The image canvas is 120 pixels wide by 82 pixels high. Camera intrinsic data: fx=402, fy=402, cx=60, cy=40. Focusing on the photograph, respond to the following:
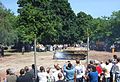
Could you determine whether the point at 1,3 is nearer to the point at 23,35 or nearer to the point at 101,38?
the point at 23,35

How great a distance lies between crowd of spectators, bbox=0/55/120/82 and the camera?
Answer: 43.8 feet

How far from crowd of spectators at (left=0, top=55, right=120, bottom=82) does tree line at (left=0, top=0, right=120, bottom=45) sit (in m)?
43.8

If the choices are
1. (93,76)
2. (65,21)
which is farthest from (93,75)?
(65,21)

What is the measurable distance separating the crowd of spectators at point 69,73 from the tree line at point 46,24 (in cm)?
4381

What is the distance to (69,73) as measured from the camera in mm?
15211

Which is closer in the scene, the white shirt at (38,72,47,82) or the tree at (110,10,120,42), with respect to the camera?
the white shirt at (38,72,47,82)

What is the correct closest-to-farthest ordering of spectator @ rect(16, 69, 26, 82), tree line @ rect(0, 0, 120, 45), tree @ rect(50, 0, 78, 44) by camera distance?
spectator @ rect(16, 69, 26, 82)
tree line @ rect(0, 0, 120, 45)
tree @ rect(50, 0, 78, 44)

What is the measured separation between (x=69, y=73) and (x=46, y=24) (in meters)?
59.4

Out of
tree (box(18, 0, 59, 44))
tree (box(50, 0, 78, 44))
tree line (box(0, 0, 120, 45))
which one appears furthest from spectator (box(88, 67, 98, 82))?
tree (box(50, 0, 78, 44))

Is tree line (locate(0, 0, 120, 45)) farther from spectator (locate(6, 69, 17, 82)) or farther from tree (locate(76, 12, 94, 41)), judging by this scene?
spectator (locate(6, 69, 17, 82))

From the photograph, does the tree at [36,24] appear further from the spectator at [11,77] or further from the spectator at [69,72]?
the spectator at [11,77]

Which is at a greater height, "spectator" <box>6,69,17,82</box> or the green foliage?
the green foliage

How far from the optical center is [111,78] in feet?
53.3

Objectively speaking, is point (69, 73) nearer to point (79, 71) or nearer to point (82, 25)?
point (79, 71)
